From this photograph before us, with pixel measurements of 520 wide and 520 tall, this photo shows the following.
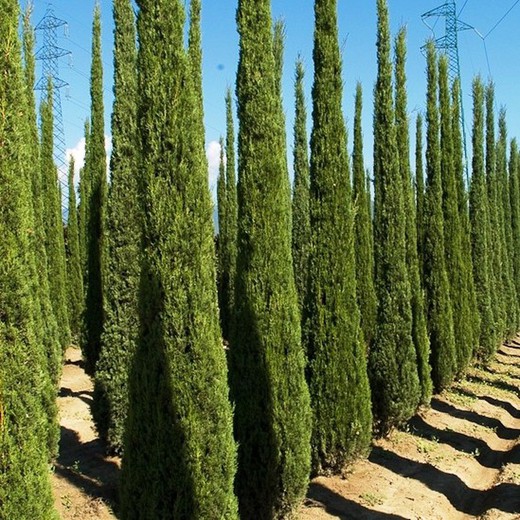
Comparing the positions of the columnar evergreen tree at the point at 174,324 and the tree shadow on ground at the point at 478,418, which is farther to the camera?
the tree shadow on ground at the point at 478,418

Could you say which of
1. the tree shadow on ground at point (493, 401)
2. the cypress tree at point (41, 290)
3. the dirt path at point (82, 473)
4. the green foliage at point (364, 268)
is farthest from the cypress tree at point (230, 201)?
the cypress tree at point (41, 290)

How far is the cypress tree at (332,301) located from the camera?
831 cm

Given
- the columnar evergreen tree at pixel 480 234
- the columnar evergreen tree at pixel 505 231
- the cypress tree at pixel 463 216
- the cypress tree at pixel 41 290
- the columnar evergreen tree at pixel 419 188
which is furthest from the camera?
the columnar evergreen tree at pixel 505 231

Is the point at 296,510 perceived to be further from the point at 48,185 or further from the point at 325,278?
the point at 48,185

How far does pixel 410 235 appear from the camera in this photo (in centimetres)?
1262

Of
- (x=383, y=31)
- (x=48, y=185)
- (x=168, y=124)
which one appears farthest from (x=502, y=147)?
(x=168, y=124)

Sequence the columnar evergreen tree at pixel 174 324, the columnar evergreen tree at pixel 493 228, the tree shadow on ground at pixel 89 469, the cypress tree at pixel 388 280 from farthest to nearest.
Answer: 1. the columnar evergreen tree at pixel 493 228
2. the cypress tree at pixel 388 280
3. the tree shadow on ground at pixel 89 469
4. the columnar evergreen tree at pixel 174 324

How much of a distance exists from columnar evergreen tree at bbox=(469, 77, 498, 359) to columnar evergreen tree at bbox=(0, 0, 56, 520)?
16366 millimetres

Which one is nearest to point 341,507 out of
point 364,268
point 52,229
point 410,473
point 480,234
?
point 410,473

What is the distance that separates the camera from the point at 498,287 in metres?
22.1

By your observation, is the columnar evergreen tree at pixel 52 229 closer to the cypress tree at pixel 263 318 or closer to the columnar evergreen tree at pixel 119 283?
the columnar evergreen tree at pixel 119 283

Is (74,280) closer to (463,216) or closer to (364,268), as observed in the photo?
(364,268)

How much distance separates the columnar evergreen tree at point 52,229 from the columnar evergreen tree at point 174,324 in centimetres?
911

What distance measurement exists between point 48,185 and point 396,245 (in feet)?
28.6
